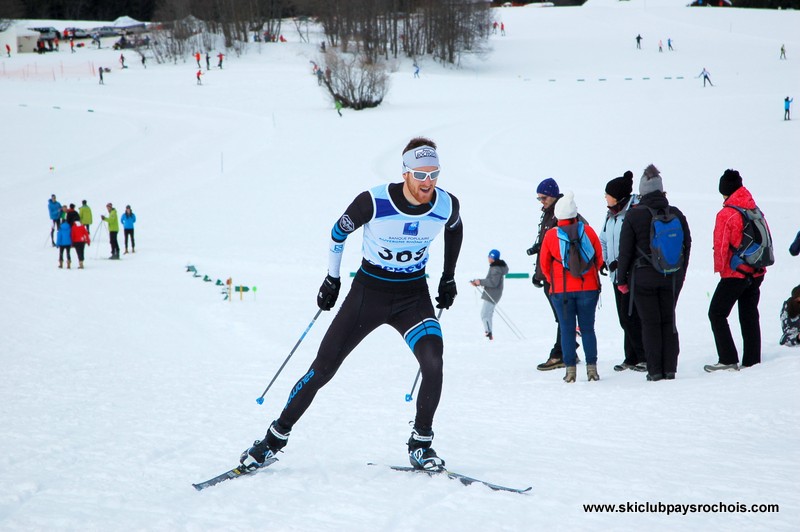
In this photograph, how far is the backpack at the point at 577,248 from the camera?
23.5 feet

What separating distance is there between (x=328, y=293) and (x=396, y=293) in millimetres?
440

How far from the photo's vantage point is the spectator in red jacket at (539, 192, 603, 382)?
23.5 ft

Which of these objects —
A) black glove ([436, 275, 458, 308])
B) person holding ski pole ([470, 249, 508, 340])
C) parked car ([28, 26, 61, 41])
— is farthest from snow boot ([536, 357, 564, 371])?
parked car ([28, 26, 61, 41])

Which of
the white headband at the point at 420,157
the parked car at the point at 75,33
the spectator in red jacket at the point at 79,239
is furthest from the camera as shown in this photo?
the parked car at the point at 75,33

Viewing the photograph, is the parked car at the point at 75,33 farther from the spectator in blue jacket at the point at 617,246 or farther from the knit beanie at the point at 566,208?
the knit beanie at the point at 566,208

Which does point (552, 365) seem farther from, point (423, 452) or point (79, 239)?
point (79, 239)

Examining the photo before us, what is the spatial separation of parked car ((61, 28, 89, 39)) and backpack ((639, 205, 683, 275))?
85.9 meters

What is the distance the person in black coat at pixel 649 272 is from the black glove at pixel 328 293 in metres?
3.34

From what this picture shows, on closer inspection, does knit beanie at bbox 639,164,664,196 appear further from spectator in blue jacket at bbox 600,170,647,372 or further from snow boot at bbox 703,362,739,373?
snow boot at bbox 703,362,739,373

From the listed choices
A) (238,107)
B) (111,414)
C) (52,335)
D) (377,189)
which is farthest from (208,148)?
(377,189)

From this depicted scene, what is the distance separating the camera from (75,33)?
A: 8269 centimetres

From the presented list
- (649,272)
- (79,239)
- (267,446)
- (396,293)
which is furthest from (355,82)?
(267,446)

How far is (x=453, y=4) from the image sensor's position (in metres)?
68.2

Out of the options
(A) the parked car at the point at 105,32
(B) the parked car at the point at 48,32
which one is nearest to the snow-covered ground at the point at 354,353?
(B) the parked car at the point at 48,32
